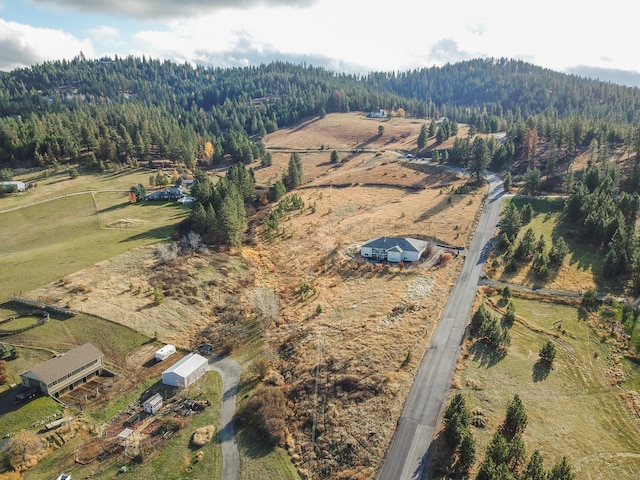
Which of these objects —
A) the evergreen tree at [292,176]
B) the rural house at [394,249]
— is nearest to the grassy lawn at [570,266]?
the rural house at [394,249]

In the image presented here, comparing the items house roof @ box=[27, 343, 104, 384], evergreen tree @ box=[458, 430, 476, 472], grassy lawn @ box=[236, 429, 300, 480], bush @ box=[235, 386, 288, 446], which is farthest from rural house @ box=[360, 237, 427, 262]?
house roof @ box=[27, 343, 104, 384]

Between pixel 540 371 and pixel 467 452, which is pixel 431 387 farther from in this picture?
pixel 540 371

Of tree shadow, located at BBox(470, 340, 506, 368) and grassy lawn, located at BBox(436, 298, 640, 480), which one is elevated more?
tree shadow, located at BBox(470, 340, 506, 368)

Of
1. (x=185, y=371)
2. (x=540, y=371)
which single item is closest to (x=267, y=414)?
(x=185, y=371)

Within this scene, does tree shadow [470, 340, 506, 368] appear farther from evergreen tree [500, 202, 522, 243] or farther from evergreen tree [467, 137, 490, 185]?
evergreen tree [467, 137, 490, 185]

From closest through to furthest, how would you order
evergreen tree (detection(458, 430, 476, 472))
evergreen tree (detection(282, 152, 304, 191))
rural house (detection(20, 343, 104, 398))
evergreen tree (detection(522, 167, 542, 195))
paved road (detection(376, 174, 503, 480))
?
1. evergreen tree (detection(458, 430, 476, 472))
2. paved road (detection(376, 174, 503, 480))
3. rural house (detection(20, 343, 104, 398))
4. evergreen tree (detection(522, 167, 542, 195))
5. evergreen tree (detection(282, 152, 304, 191))

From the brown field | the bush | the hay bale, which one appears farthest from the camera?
the brown field

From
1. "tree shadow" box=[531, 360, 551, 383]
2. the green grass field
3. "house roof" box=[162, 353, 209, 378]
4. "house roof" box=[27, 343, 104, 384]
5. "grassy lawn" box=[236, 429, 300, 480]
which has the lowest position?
"grassy lawn" box=[236, 429, 300, 480]

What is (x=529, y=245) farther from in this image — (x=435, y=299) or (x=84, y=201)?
(x=84, y=201)
